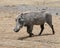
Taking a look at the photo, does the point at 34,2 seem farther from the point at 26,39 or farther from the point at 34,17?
the point at 26,39

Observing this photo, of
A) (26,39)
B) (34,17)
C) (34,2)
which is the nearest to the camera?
(26,39)

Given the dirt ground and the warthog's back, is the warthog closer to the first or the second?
the warthog's back

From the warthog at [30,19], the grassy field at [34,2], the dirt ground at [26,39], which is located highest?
the warthog at [30,19]

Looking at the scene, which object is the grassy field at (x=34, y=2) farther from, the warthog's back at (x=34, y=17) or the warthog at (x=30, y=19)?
the warthog's back at (x=34, y=17)

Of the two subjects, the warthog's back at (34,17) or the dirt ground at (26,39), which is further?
the warthog's back at (34,17)

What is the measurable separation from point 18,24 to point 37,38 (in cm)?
105

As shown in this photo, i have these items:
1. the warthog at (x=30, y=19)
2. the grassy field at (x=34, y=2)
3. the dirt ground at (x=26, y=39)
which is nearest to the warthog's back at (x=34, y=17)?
the warthog at (x=30, y=19)

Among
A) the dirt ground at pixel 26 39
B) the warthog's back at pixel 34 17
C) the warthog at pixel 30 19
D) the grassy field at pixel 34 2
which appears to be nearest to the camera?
the dirt ground at pixel 26 39

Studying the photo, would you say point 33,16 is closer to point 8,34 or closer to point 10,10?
point 8,34

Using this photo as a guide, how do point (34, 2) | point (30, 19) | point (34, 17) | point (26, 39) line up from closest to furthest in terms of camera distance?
1. point (26, 39)
2. point (30, 19)
3. point (34, 17)
4. point (34, 2)

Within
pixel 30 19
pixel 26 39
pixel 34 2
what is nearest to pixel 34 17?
pixel 30 19

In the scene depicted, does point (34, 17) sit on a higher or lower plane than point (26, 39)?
higher

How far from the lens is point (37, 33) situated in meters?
15.7

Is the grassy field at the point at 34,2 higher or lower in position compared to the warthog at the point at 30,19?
lower
